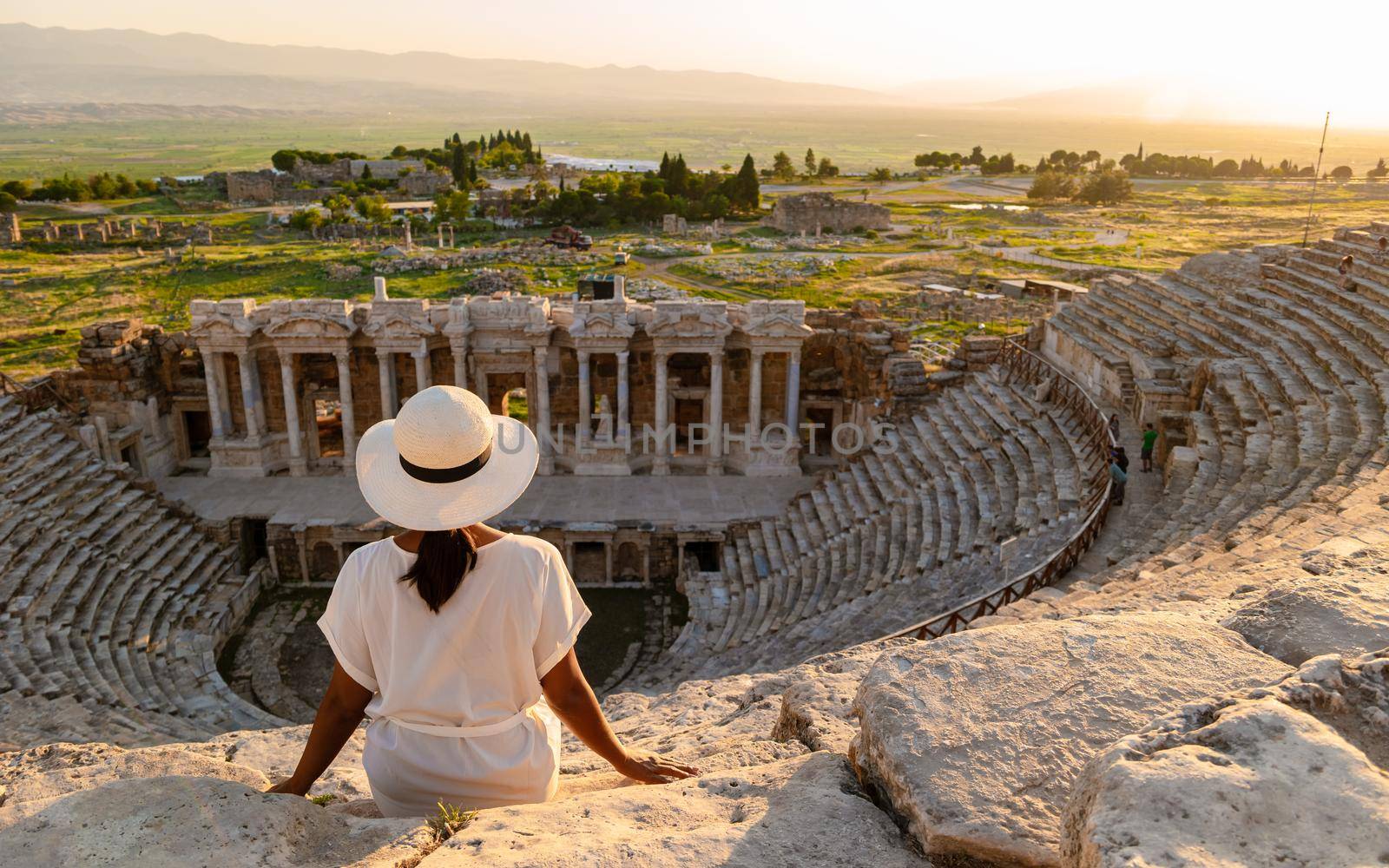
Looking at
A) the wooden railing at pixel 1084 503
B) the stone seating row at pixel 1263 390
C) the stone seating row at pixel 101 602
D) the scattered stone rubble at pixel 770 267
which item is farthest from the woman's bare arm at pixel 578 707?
the scattered stone rubble at pixel 770 267

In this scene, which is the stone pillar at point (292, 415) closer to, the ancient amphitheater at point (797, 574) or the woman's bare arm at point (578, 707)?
the ancient amphitheater at point (797, 574)

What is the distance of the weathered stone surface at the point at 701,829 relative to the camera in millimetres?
3641

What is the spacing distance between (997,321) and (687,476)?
2045 cm

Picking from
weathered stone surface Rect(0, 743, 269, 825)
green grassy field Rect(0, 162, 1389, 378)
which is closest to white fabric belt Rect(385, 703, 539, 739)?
weathered stone surface Rect(0, 743, 269, 825)

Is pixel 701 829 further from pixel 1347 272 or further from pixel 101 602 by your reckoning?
pixel 1347 272

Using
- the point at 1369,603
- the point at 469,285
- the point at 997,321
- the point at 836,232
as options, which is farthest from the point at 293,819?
the point at 836,232

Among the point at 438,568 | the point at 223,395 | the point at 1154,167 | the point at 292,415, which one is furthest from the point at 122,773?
the point at 1154,167

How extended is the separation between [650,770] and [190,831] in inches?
78.7

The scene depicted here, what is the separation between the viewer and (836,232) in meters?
69.6

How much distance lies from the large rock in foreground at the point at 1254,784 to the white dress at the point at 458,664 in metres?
2.21

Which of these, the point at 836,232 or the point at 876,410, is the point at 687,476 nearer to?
the point at 876,410

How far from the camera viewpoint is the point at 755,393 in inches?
953

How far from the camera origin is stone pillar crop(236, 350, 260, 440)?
23969 millimetres

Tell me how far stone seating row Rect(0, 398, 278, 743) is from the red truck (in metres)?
40.3
